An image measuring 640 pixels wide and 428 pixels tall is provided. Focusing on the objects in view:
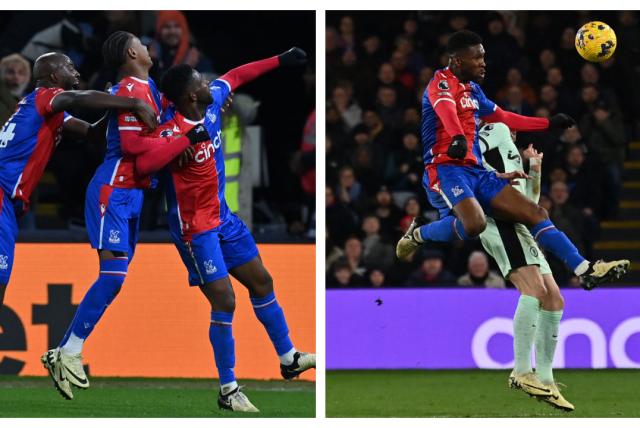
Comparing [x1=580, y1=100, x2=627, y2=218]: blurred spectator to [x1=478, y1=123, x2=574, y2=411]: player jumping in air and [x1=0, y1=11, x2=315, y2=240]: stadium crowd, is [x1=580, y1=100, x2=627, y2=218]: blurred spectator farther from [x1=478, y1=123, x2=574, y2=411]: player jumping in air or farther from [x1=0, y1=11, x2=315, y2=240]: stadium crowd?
[x1=478, y1=123, x2=574, y2=411]: player jumping in air

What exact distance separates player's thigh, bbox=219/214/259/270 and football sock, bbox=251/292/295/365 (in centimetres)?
26

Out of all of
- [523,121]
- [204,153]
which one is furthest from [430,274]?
[204,153]

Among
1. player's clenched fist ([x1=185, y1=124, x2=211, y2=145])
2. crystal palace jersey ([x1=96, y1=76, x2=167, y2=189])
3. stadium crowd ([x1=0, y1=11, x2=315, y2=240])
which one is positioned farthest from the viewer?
stadium crowd ([x1=0, y1=11, x2=315, y2=240])

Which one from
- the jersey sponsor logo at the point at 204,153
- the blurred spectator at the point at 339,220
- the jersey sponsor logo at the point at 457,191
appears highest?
the jersey sponsor logo at the point at 204,153

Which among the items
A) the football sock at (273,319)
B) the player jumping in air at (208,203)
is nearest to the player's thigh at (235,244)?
the player jumping in air at (208,203)

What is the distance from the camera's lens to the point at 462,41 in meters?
7.34

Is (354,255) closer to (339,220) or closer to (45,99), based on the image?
(339,220)

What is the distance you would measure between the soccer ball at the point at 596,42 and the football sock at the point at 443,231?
1.16 metres

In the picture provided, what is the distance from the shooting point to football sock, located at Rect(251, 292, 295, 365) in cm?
763

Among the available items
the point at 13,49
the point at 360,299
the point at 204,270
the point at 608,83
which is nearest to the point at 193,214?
the point at 204,270


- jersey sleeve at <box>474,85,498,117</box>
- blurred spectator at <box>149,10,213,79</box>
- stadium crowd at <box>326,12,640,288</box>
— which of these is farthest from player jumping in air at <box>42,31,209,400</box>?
stadium crowd at <box>326,12,640,288</box>

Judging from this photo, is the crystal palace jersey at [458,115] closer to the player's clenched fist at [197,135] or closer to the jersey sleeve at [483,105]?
the jersey sleeve at [483,105]

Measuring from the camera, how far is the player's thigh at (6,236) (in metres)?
7.25

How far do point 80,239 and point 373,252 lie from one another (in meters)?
2.80
